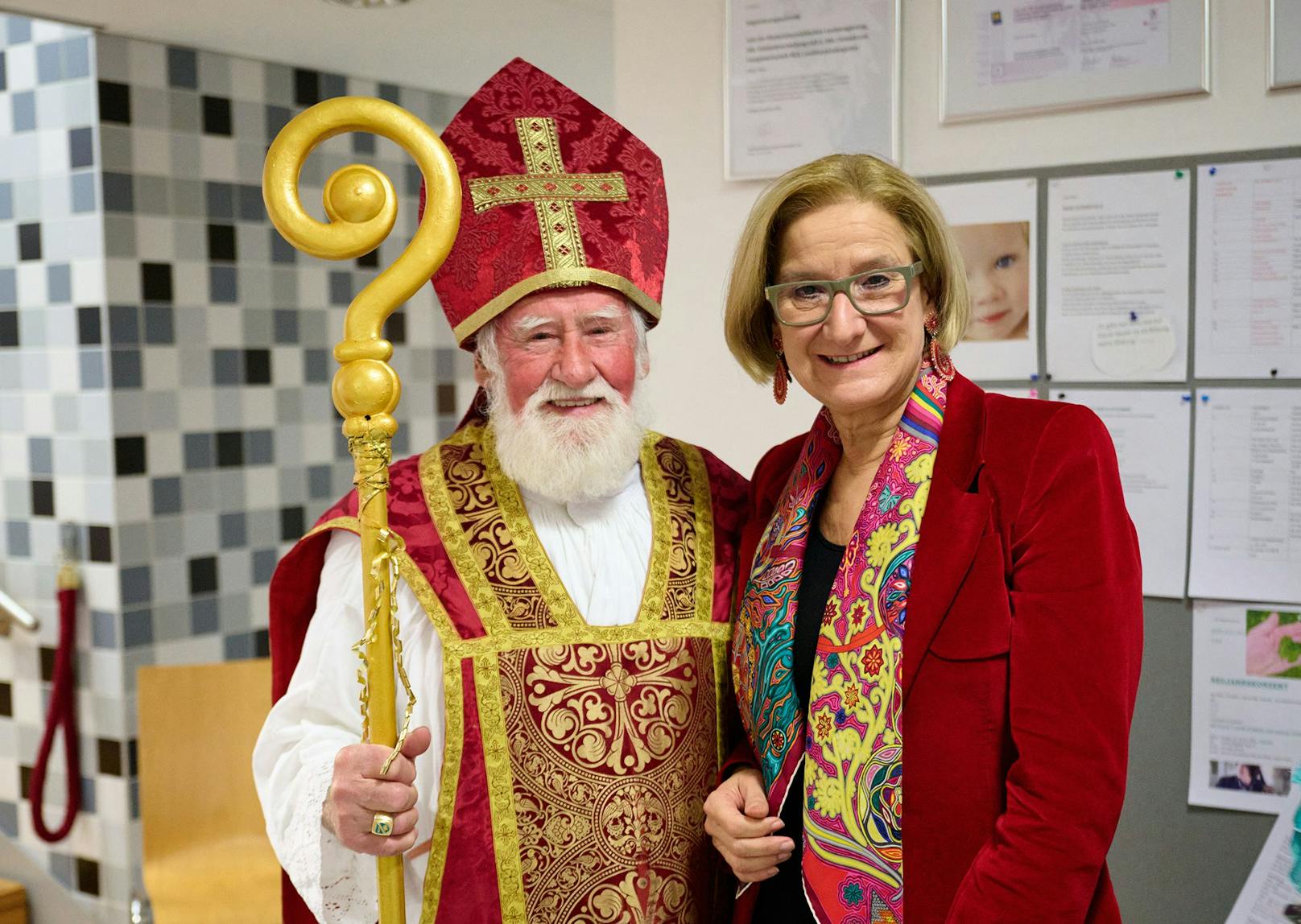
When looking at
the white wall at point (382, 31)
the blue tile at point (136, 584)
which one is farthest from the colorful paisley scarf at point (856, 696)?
the blue tile at point (136, 584)

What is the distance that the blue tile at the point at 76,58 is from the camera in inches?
135

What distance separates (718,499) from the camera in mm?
1936

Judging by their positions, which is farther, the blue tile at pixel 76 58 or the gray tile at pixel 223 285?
the gray tile at pixel 223 285

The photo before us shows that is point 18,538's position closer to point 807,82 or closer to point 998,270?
point 807,82

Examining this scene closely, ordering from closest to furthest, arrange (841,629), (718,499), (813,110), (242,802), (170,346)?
(841,629), (718,499), (813,110), (242,802), (170,346)

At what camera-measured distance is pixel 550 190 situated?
1826 mm

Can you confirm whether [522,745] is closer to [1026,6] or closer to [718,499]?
[718,499]

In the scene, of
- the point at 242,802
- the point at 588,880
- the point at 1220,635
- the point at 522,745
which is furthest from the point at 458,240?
the point at 242,802

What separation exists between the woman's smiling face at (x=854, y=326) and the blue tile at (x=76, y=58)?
2.69m

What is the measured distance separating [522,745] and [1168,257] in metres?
1.43

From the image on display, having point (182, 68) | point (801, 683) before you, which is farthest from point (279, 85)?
point (801, 683)

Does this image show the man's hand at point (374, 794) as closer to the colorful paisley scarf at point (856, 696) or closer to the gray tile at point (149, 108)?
the colorful paisley scarf at point (856, 696)

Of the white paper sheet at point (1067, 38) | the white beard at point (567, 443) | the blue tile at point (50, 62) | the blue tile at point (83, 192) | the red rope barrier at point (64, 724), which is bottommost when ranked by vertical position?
the red rope barrier at point (64, 724)

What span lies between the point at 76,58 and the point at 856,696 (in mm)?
3075
